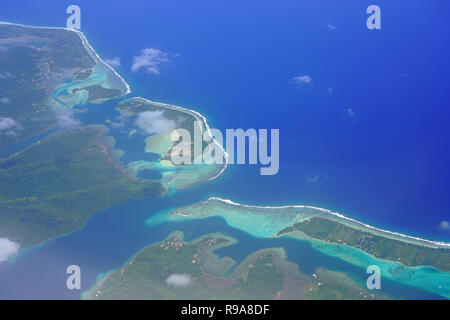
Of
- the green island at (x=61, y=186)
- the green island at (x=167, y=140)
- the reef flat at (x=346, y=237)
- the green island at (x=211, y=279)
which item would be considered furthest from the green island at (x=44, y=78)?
the green island at (x=211, y=279)

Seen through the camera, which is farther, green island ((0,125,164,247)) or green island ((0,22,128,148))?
green island ((0,22,128,148))

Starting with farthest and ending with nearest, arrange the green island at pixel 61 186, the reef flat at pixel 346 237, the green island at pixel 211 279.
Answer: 1. the green island at pixel 61 186
2. the reef flat at pixel 346 237
3. the green island at pixel 211 279

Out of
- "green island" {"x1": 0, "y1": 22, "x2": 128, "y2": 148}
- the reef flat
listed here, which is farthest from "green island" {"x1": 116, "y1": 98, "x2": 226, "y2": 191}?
"green island" {"x1": 0, "y1": 22, "x2": 128, "y2": 148}

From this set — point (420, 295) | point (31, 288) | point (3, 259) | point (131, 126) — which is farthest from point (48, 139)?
point (420, 295)

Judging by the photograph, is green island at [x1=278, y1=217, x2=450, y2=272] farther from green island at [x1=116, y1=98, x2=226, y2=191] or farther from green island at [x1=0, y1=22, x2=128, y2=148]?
green island at [x1=0, y1=22, x2=128, y2=148]

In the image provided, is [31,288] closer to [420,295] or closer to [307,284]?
[307,284]

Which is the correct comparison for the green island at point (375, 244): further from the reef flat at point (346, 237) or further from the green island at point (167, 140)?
the green island at point (167, 140)
